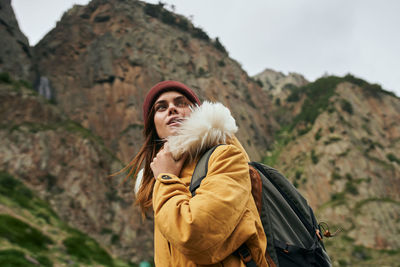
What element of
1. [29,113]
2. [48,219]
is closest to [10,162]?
[29,113]

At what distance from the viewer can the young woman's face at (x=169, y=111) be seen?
7.21 ft

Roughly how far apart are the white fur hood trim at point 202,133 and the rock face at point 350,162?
59.3 ft

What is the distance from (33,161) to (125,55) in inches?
678

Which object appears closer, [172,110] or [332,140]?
[172,110]

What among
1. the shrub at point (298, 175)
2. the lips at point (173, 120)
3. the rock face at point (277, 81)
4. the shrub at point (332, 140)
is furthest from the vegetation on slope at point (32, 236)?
the rock face at point (277, 81)

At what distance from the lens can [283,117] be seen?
41656mm

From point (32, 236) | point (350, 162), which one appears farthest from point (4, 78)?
point (350, 162)

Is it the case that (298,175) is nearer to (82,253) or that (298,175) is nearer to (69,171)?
(69,171)

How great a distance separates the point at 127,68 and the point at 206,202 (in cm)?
3080

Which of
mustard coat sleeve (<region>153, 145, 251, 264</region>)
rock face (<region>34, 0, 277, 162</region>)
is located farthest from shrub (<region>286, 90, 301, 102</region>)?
mustard coat sleeve (<region>153, 145, 251, 264</region>)

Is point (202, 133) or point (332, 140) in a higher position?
point (332, 140)

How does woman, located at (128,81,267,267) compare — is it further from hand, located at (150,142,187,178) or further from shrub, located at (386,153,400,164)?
shrub, located at (386,153,400,164)

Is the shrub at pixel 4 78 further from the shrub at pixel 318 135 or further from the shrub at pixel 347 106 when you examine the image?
the shrub at pixel 347 106

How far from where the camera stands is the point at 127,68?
98.1ft
